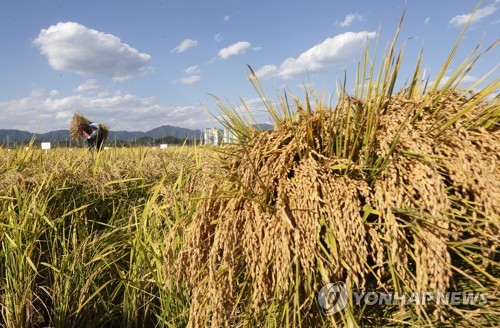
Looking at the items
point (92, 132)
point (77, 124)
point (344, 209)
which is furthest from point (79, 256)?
point (77, 124)

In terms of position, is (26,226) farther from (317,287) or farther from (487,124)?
(487,124)

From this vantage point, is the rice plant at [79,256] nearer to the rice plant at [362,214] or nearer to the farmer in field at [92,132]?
the rice plant at [362,214]

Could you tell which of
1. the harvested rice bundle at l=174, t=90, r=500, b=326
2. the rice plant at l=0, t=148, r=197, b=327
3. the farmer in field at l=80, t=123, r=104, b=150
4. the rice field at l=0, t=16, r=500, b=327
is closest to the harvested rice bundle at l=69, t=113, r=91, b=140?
the farmer in field at l=80, t=123, r=104, b=150

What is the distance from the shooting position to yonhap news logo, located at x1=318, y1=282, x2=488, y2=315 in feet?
4.74

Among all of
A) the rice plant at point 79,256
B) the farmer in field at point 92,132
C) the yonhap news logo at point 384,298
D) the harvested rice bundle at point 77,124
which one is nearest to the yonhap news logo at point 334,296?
the yonhap news logo at point 384,298

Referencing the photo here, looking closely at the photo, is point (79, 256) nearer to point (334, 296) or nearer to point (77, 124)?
point (334, 296)

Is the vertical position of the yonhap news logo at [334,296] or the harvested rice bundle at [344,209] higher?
the harvested rice bundle at [344,209]

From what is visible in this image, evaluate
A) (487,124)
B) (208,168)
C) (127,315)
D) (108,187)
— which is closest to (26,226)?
(108,187)

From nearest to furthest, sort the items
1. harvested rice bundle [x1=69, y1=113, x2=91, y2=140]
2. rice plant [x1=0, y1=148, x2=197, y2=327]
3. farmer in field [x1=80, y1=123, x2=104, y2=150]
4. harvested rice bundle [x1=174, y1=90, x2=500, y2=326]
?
harvested rice bundle [x1=174, y1=90, x2=500, y2=326] < rice plant [x1=0, y1=148, x2=197, y2=327] < farmer in field [x1=80, y1=123, x2=104, y2=150] < harvested rice bundle [x1=69, y1=113, x2=91, y2=140]

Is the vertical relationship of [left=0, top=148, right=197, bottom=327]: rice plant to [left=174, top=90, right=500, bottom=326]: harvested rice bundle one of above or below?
below

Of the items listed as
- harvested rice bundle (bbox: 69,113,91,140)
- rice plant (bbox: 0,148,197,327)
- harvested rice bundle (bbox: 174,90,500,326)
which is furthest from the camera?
harvested rice bundle (bbox: 69,113,91,140)

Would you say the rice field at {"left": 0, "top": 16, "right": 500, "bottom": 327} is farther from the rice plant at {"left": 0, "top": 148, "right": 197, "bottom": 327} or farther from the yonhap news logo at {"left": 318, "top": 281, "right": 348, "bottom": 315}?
the rice plant at {"left": 0, "top": 148, "right": 197, "bottom": 327}

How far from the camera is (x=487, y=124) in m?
1.63

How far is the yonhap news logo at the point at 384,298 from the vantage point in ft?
4.74
